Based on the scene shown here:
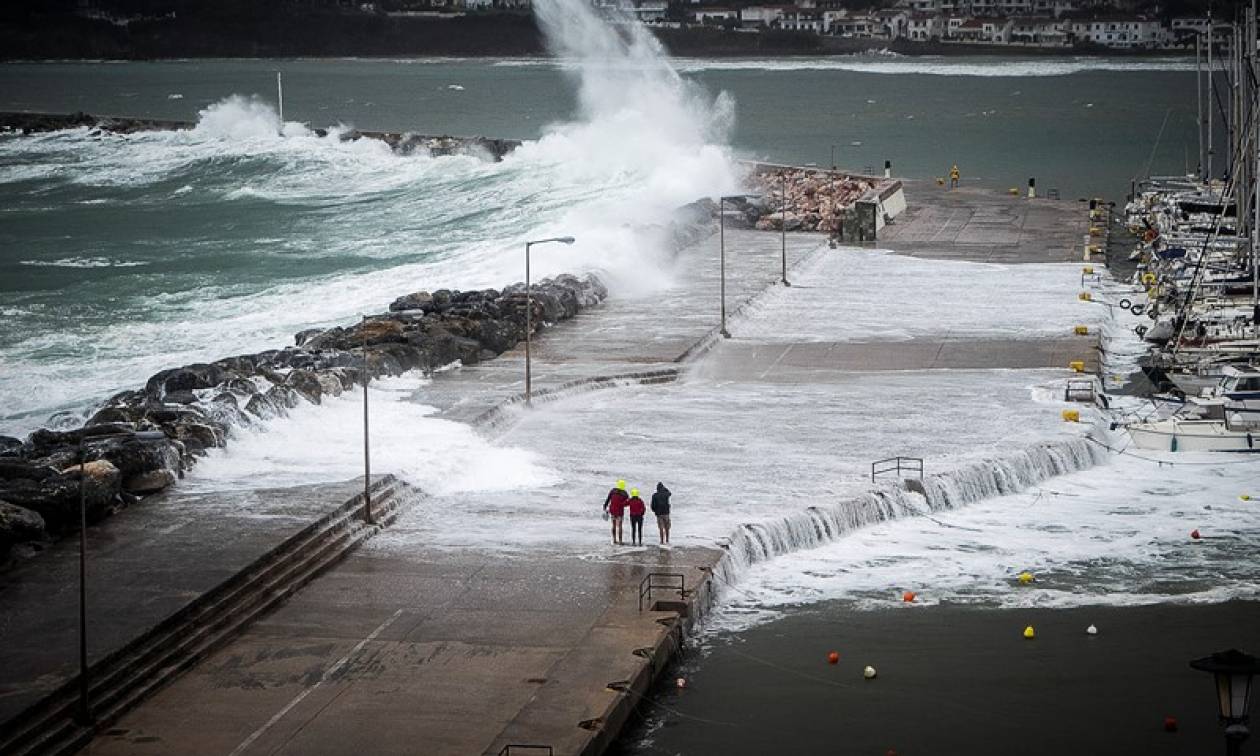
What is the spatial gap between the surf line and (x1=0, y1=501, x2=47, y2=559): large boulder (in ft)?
19.2

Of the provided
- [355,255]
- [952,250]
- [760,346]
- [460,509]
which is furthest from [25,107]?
[460,509]

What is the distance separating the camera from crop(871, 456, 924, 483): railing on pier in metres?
38.0

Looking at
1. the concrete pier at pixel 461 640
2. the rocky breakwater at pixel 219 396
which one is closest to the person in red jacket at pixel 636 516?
the concrete pier at pixel 461 640

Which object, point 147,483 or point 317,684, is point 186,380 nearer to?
point 147,483

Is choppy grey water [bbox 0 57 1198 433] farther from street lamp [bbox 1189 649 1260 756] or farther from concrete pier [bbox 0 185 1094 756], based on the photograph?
street lamp [bbox 1189 649 1260 756]

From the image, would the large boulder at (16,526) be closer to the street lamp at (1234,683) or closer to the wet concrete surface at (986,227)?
the street lamp at (1234,683)

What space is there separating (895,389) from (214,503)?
17.3m

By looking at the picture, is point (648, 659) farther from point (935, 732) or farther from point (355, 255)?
point (355, 255)

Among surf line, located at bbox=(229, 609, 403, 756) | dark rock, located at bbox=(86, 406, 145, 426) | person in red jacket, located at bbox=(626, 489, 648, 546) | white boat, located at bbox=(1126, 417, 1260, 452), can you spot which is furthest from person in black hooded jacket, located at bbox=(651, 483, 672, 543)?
white boat, located at bbox=(1126, 417, 1260, 452)

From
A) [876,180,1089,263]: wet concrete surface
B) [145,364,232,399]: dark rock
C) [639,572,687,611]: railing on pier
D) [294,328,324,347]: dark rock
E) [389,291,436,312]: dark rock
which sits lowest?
[639,572,687,611]: railing on pier

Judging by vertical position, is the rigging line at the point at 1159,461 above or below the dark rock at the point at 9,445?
below

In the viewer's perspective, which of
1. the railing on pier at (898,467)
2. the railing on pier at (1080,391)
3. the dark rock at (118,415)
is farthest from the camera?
the railing on pier at (1080,391)

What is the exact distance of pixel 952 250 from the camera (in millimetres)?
68812

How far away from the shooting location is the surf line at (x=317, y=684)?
24750 millimetres
